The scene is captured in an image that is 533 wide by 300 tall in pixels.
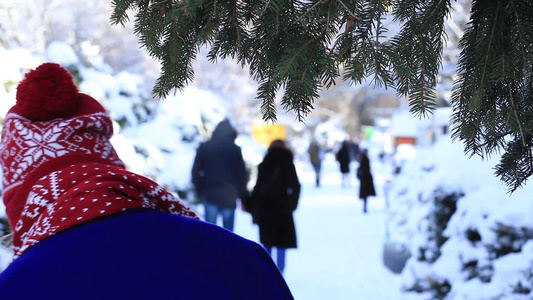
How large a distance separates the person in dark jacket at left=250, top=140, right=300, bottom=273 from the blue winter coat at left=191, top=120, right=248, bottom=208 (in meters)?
0.64

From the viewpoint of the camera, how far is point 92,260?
59.2 inches

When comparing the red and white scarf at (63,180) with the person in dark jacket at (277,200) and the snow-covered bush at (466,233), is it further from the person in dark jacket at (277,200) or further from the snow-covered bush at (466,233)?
the person in dark jacket at (277,200)

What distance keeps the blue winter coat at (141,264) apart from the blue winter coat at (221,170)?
7.25 metres

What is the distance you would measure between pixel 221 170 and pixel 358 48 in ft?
22.9

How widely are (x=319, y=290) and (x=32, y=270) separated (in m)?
7.14

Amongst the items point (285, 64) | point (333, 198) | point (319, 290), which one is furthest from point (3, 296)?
point (333, 198)

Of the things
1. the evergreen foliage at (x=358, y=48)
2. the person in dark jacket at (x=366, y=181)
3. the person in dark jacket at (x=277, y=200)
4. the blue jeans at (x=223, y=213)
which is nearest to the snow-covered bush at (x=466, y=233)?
the person in dark jacket at (x=277, y=200)

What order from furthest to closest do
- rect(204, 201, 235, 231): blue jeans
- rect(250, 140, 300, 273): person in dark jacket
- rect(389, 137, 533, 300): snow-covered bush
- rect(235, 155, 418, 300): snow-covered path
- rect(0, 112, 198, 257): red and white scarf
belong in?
rect(204, 201, 235, 231): blue jeans
rect(235, 155, 418, 300): snow-covered path
rect(250, 140, 300, 273): person in dark jacket
rect(389, 137, 533, 300): snow-covered bush
rect(0, 112, 198, 257): red and white scarf

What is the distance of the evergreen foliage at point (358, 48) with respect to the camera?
2.07 m

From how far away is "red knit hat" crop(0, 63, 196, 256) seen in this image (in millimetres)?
1619

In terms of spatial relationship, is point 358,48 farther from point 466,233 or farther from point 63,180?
point 466,233

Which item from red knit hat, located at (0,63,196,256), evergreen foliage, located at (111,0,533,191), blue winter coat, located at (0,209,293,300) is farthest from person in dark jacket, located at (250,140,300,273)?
blue winter coat, located at (0,209,293,300)

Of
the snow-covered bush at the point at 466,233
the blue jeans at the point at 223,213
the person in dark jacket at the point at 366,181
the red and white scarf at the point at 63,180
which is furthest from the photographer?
the person in dark jacket at the point at 366,181

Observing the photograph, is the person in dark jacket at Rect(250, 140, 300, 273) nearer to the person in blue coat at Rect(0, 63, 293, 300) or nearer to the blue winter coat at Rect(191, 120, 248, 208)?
the blue winter coat at Rect(191, 120, 248, 208)
